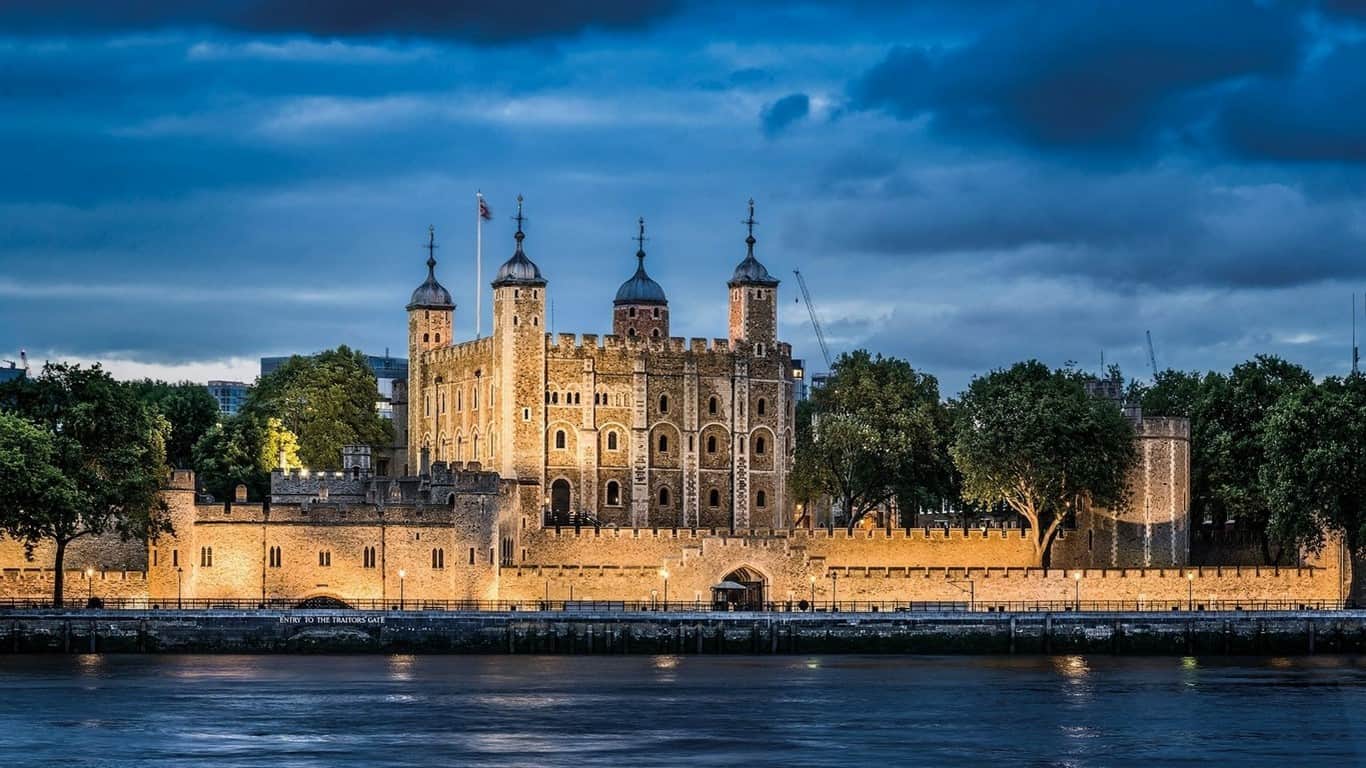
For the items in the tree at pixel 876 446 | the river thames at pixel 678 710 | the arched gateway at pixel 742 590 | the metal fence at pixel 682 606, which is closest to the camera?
the river thames at pixel 678 710

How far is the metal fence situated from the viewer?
10869 cm

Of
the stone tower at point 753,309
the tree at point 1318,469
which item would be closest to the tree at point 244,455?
the stone tower at point 753,309

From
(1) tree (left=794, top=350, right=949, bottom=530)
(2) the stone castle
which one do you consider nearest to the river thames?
(2) the stone castle

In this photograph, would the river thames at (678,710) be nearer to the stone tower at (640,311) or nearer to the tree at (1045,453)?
the tree at (1045,453)

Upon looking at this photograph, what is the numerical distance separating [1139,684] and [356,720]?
83.3 ft

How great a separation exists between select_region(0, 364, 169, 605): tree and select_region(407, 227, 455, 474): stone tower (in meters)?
34.7

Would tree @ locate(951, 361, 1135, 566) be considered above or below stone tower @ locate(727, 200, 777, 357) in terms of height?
below

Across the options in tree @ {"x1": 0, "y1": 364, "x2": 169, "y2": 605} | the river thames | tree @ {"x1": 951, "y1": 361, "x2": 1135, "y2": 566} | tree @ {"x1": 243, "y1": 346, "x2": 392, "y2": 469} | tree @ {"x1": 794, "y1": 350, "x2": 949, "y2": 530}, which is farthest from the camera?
tree @ {"x1": 243, "y1": 346, "x2": 392, "y2": 469}

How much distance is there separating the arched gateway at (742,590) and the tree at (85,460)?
20.8 metres

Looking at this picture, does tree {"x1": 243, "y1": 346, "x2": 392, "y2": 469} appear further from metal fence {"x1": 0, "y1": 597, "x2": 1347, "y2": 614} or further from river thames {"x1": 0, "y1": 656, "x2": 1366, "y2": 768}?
river thames {"x1": 0, "y1": 656, "x2": 1366, "y2": 768}

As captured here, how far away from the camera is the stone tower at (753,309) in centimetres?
14100

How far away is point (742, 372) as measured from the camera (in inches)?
5512

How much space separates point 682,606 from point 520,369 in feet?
74.0

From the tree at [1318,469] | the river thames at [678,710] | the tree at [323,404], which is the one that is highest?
the tree at [323,404]
